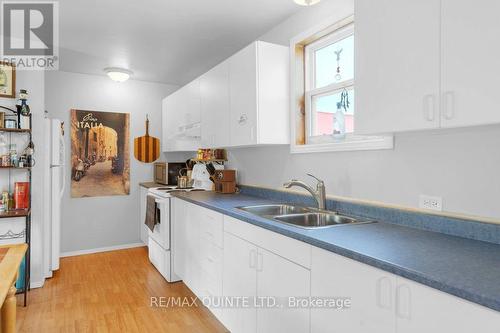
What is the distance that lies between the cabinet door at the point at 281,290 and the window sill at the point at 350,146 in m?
0.88

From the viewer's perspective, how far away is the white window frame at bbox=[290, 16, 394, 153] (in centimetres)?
220

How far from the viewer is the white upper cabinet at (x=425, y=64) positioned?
3.80ft

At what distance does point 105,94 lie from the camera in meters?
4.46

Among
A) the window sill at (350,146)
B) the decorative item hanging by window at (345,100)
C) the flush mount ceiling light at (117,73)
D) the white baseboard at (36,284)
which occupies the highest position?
the flush mount ceiling light at (117,73)

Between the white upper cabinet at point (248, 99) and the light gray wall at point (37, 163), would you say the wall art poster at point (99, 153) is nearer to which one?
the light gray wall at point (37, 163)

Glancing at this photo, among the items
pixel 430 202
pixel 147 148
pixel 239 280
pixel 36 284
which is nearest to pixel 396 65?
pixel 430 202

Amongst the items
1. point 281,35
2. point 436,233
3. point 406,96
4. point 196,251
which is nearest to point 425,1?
point 406,96

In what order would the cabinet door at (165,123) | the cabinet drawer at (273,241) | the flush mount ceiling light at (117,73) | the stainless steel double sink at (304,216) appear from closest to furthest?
the cabinet drawer at (273,241) < the stainless steel double sink at (304,216) < the flush mount ceiling light at (117,73) < the cabinet door at (165,123)

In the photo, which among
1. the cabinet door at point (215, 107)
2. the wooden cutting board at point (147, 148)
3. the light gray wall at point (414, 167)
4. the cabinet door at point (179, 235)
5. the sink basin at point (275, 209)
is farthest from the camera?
the wooden cutting board at point (147, 148)

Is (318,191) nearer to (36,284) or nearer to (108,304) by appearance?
(108,304)

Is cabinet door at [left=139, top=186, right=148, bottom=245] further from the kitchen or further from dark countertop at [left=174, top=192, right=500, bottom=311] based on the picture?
dark countertop at [left=174, top=192, right=500, bottom=311]

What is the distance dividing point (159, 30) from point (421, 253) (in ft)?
9.20

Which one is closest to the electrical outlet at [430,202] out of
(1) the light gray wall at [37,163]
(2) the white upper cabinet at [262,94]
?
(2) the white upper cabinet at [262,94]

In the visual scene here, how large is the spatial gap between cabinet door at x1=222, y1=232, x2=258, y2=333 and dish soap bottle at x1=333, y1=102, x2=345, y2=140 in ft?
3.28
